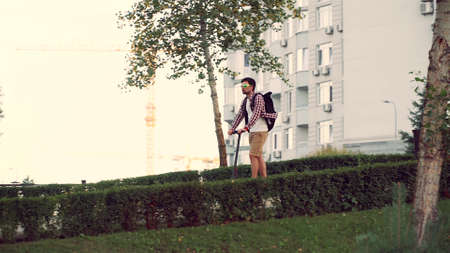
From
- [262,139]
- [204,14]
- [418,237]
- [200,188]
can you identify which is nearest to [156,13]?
[204,14]

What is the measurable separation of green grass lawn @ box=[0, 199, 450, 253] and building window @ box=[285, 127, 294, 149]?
50.5m

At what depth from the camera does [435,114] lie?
9.45 meters

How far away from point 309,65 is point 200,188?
48.7 m

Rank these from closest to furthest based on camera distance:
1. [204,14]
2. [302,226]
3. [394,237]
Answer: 1. [394,237]
2. [302,226]
3. [204,14]

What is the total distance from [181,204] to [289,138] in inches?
2026

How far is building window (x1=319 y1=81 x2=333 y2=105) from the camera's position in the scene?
191 feet

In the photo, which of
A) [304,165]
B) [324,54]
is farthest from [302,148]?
[304,165]

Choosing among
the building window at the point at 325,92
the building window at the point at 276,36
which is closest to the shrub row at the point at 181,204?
the building window at the point at 325,92

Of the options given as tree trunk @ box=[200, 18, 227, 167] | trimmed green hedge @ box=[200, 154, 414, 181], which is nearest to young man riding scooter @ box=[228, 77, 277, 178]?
trimmed green hedge @ box=[200, 154, 414, 181]

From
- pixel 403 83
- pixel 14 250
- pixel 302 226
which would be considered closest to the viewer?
pixel 14 250

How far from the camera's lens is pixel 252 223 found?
12430 millimetres

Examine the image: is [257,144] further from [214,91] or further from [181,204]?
[214,91]

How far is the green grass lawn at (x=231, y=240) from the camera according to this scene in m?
11.1

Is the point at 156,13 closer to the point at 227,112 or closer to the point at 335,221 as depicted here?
the point at 335,221
